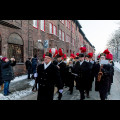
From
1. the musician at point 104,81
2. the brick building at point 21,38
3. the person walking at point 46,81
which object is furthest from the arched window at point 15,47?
the musician at point 104,81

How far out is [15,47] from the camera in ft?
42.2

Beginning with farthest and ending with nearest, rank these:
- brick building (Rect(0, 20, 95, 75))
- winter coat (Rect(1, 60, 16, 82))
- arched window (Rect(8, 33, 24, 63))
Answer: arched window (Rect(8, 33, 24, 63)) < brick building (Rect(0, 20, 95, 75)) < winter coat (Rect(1, 60, 16, 82))

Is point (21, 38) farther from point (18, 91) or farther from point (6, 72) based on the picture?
point (6, 72)

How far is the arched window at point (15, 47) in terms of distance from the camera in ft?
39.8

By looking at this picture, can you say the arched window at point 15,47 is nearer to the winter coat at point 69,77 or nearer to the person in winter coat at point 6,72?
the person in winter coat at point 6,72

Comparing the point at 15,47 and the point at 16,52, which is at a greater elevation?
the point at 15,47

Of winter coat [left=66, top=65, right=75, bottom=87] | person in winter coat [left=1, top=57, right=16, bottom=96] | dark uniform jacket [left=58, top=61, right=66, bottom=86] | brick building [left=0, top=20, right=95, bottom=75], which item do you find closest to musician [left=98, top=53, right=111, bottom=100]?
winter coat [left=66, top=65, right=75, bottom=87]

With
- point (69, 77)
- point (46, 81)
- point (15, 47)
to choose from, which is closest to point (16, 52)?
point (15, 47)

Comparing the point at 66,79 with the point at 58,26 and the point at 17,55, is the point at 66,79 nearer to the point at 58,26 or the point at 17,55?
the point at 17,55

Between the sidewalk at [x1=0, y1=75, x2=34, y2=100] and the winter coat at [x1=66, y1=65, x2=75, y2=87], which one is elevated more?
the winter coat at [x1=66, y1=65, x2=75, y2=87]

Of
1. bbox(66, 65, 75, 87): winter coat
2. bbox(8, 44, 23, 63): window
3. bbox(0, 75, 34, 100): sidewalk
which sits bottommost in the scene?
bbox(0, 75, 34, 100): sidewalk

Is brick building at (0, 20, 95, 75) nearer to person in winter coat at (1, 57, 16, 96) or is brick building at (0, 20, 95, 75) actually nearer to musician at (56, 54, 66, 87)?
person in winter coat at (1, 57, 16, 96)

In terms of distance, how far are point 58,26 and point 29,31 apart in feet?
33.3

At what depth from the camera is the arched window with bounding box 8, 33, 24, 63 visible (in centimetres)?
1214
